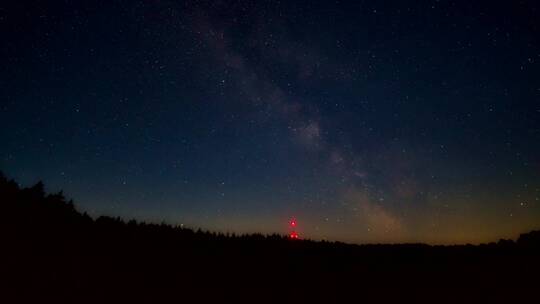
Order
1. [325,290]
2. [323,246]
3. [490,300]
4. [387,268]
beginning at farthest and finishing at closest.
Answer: [323,246] → [387,268] → [325,290] → [490,300]

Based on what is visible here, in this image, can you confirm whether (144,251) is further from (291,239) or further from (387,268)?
(387,268)

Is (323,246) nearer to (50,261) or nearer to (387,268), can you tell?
(387,268)

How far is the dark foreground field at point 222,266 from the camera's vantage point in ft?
40.2

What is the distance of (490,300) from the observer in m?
12.1

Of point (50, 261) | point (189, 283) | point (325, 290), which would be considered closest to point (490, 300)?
point (325, 290)

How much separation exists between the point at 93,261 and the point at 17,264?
2099 millimetres

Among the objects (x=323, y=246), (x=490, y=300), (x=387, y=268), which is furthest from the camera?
(x=323, y=246)

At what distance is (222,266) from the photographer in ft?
46.0

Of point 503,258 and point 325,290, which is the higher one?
point 503,258

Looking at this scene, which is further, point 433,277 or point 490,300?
point 433,277

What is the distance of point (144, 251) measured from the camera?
561 inches

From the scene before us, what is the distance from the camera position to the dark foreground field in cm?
1226

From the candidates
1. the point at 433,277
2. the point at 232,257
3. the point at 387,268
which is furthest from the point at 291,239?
the point at 433,277

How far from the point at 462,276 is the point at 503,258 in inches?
78.9
